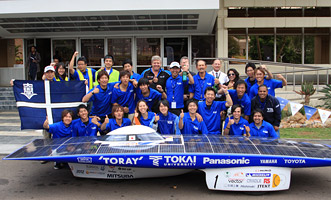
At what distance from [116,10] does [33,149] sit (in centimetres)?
984

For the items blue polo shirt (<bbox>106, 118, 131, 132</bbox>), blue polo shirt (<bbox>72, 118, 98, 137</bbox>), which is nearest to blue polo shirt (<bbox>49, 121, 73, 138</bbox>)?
blue polo shirt (<bbox>72, 118, 98, 137</bbox>)

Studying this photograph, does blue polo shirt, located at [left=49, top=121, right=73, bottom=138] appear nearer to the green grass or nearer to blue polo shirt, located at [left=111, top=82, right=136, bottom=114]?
blue polo shirt, located at [left=111, top=82, right=136, bottom=114]

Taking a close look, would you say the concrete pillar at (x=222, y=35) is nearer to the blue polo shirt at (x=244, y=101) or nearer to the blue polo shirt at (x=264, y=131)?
the blue polo shirt at (x=244, y=101)

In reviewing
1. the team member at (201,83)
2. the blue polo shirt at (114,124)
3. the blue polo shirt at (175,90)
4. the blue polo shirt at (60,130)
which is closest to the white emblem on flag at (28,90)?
the blue polo shirt at (60,130)

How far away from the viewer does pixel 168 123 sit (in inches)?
273

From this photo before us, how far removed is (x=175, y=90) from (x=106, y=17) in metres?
9.13

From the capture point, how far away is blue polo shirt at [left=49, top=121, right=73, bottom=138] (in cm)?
705

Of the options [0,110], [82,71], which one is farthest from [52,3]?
[82,71]

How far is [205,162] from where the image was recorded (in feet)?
17.6

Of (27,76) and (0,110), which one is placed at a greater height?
(27,76)

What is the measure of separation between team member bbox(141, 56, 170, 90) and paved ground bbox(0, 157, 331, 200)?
210 cm

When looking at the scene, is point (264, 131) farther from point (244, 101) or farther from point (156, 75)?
point (156, 75)

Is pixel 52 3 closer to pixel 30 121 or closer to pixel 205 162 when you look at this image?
pixel 30 121

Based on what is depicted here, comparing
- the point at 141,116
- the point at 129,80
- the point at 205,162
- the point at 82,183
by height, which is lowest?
the point at 82,183
